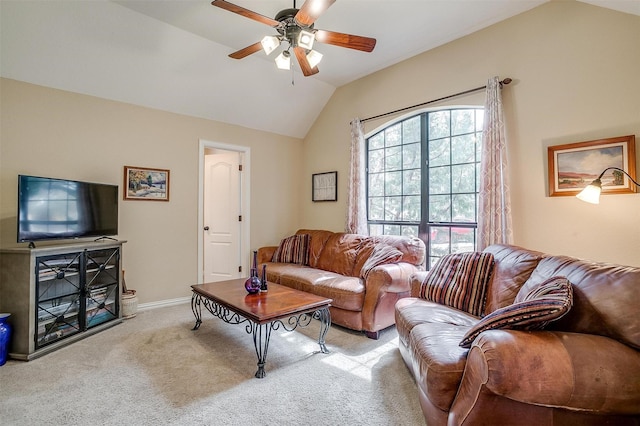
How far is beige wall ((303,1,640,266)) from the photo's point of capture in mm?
2355

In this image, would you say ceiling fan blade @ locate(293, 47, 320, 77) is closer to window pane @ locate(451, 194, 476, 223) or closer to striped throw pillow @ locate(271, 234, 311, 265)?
window pane @ locate(451, 194, 476, 223)

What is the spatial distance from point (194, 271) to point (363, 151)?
2.94m

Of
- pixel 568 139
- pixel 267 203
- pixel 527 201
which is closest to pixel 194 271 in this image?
pixel 267 203

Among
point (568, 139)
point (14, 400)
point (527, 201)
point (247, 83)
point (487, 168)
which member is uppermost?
point (247, 83)

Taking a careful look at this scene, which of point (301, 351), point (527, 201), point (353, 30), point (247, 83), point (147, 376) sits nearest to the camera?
point (147, 376)

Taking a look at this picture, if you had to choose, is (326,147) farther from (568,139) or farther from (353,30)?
(568,139)

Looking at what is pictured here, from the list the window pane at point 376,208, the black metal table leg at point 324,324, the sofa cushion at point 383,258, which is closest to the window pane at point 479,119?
the window pane at point 376,208

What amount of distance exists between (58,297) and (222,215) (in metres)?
2.36

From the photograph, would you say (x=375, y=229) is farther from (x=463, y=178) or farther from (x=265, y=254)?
(x=265, y=254)

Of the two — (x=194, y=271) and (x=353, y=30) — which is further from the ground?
(x=353, y=30)

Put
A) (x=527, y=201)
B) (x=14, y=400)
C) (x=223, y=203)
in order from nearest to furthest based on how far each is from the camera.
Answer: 1. (x=14, y=400)
2. (x=527, y=201)
3. (x=223, y=203)

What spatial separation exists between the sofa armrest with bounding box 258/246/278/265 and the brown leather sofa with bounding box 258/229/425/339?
319 millimetres

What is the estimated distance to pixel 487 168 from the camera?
2945mm

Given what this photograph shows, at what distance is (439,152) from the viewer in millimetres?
3578
